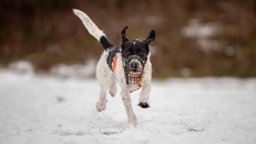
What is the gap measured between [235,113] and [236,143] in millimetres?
2426

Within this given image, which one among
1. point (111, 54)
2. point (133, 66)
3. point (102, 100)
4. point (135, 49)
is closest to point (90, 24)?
point (111, 54)

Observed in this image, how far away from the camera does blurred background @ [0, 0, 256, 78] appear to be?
1722 centimetres

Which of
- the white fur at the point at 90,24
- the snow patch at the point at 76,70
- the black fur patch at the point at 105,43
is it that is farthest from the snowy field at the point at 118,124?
the snow patch at the point at 76,70

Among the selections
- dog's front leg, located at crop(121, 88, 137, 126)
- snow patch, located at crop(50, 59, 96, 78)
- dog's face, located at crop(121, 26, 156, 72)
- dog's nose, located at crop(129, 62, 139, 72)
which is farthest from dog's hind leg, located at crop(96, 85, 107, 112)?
snow patch, located at crop(50, 59, 96, 78)

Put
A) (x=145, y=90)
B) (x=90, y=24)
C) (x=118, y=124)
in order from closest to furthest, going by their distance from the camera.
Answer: (x=145, y=90) < (x=118, y=124) < (x=90, y=24)

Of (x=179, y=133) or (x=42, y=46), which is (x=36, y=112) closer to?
(x=179, y=133)

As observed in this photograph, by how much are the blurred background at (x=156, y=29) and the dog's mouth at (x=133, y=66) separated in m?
11.1

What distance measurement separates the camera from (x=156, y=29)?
1970 centimetres

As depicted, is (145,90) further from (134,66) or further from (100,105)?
(100,105)

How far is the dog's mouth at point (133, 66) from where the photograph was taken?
15.6 ft

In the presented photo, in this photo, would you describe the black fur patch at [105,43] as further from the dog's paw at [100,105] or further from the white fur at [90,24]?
the dog's paw at [100,105]

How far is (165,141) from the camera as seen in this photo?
433cm

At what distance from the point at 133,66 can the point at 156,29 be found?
49.9 ft

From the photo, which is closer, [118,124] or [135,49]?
[135,49]
